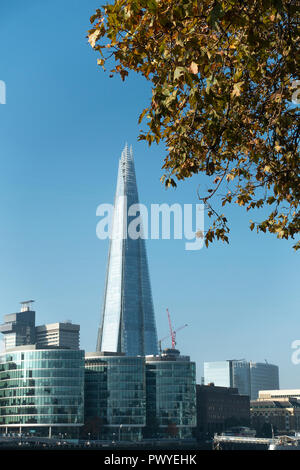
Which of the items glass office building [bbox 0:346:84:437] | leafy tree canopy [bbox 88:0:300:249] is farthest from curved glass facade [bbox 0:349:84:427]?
leafy tree canopy [bbox 88:0:300:249]

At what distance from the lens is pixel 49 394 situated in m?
196

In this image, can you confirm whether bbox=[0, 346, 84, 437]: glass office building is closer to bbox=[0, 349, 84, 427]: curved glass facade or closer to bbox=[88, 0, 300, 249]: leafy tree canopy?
bbox=[0, 349, 84, 427]: curved glass facade

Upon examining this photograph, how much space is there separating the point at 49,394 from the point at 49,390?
1164 mm

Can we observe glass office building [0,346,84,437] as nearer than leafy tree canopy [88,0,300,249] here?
No

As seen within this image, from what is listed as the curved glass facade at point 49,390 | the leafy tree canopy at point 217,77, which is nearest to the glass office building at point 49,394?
the curved glass facade at point 49,390

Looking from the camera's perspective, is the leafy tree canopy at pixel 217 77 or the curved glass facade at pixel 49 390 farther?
the curved glass facade at pixel 49 390

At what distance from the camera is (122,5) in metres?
13.4

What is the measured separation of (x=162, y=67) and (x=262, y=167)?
465 centimetres

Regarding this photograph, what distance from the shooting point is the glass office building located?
644 ft

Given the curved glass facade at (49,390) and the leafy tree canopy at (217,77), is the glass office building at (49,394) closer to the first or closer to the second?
the curved glass facade at (49,390)

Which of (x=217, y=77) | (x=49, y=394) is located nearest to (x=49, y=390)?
(x=49, y=394)

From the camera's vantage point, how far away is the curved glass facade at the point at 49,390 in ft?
644
